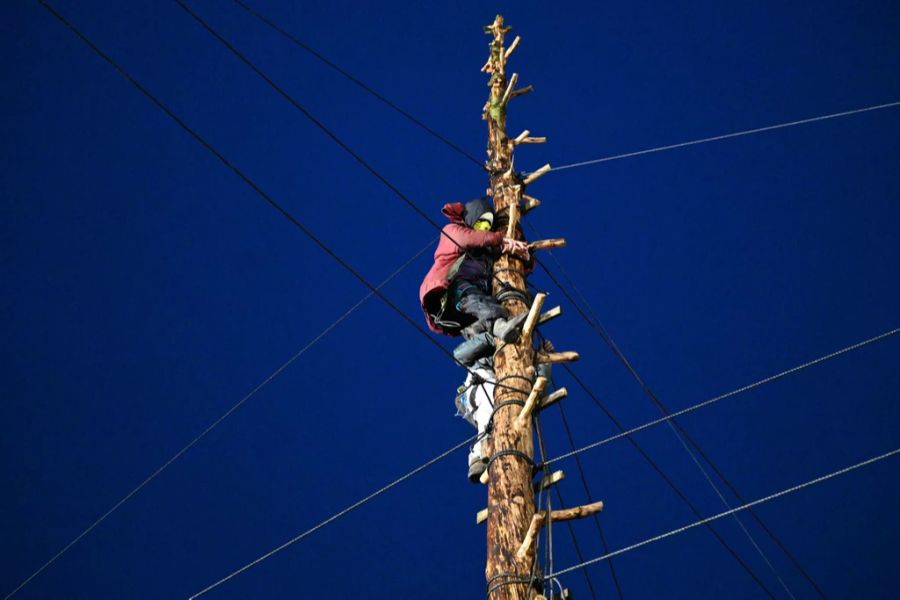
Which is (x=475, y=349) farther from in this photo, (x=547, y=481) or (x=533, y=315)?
(x=547, y=481)

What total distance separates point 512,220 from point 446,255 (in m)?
0.75

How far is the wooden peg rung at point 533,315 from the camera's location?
4.75m

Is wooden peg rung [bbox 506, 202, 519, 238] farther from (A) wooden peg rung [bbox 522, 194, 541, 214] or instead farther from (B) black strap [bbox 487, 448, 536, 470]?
(B) black strap [bbox 487, 448, 536, 470]

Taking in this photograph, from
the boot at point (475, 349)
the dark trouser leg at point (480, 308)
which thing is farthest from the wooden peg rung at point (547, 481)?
the dark trouser leg at point (480, 308)

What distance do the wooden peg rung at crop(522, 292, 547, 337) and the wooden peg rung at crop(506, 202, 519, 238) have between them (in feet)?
4.84

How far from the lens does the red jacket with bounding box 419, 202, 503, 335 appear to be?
585 centimetres

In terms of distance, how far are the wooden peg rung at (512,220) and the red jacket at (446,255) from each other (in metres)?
0.18

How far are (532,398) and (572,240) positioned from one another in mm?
62830

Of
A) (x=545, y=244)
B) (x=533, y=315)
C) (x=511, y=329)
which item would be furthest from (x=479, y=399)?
(x=545, y=244)

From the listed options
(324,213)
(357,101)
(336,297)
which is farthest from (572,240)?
(357,101)

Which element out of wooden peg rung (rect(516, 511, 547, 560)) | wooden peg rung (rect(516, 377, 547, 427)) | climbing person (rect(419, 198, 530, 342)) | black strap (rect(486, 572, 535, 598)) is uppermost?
climbing person (rect(419, 198, 530, 342))

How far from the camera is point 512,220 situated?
6289mm

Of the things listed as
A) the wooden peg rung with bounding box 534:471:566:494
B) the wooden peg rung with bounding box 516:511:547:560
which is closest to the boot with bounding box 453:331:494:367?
the wooden peg rung with bounding box 534:471:566:494

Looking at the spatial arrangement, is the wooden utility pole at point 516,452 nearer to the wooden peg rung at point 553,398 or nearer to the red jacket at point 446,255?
the wooden peg rung at point 553,398
